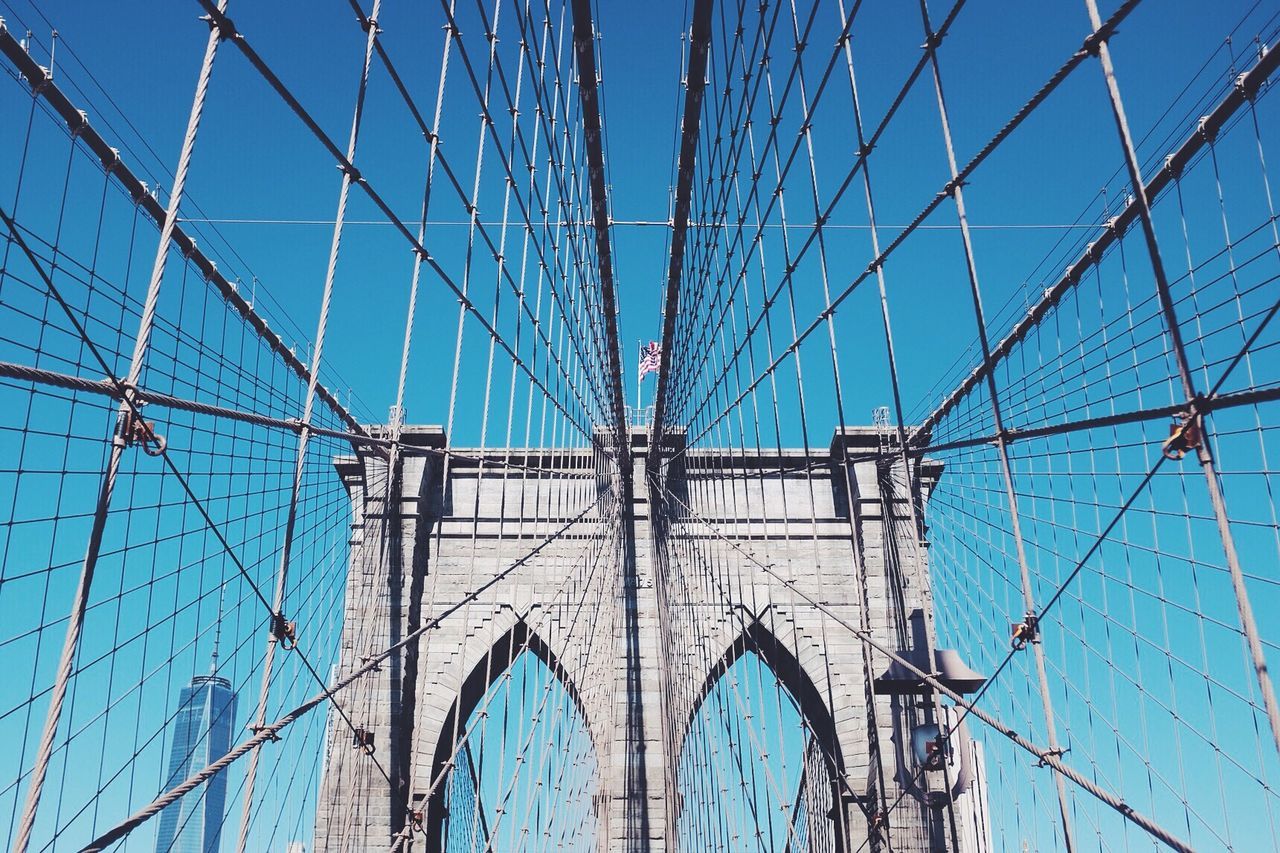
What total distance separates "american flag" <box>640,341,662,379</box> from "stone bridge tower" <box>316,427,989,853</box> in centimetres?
153

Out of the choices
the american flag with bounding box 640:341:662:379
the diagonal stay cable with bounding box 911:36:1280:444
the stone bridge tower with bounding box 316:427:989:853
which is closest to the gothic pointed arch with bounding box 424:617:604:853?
the stone bridge tower with bounding box 316:427:989:853

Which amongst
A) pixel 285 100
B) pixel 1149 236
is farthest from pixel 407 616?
pixel 1149 236

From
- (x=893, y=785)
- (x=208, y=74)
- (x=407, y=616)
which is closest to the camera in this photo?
(x=208, y=74)

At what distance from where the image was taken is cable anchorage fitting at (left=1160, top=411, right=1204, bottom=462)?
7.91ft

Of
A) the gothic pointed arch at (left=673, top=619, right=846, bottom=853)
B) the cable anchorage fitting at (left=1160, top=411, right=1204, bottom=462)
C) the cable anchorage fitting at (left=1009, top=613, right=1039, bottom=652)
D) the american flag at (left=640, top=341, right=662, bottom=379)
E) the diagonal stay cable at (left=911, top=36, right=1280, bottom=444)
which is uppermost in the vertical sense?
the american flag at (left=640, top=341, right=662, bottom=379)

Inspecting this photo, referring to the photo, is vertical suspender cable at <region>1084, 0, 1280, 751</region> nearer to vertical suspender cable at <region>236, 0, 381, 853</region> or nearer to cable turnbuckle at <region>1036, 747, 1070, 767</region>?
cable turnbuckle at <region>1036, 747, 1070, 767</region>

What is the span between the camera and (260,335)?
336 inches

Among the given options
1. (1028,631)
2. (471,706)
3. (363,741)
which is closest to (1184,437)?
(1028,631)

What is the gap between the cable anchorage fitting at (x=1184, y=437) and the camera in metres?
2.41

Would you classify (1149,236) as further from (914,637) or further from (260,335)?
(260,335)

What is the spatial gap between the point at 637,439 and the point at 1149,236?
12.1 meters

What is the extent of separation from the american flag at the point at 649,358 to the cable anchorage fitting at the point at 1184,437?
1203 cm

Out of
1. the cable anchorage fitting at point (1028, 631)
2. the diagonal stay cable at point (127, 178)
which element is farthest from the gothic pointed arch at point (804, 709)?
the cable anchorage fitting at point (1028, 631)

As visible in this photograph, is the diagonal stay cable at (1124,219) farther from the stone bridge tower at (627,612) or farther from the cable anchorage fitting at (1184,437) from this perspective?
the stone bridge tower at (627,612)
